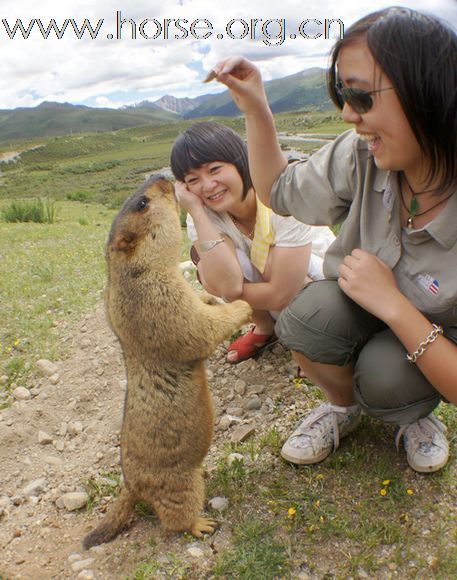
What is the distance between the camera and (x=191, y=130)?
9.36ft

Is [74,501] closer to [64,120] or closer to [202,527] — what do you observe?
[202,527]

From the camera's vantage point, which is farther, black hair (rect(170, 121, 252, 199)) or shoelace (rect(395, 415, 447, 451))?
black hair (rect(170, 121, 252, 199))

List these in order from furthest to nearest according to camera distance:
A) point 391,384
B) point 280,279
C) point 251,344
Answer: point 251,344 → point 280,279 → point 391,384

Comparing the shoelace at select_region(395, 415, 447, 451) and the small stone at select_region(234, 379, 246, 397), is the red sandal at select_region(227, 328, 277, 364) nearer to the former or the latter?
the small stone at select_region(234, 379, 246, 397)

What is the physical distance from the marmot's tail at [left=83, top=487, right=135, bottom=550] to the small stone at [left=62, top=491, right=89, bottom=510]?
1.24 feet

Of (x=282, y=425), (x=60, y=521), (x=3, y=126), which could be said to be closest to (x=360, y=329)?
(x=282, y=425)

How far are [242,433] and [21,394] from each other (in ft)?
5.70

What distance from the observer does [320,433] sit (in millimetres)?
2564

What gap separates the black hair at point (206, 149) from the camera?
2.79 metres

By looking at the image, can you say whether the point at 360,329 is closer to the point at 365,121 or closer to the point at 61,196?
the point at 365,121

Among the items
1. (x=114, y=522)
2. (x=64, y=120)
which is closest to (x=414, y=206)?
(x=114, y=522)

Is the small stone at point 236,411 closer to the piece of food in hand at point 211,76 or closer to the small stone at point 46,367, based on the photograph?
the small stone at point 46,367

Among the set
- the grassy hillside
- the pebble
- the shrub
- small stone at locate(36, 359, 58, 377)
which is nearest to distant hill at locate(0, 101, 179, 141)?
the grassy hillside

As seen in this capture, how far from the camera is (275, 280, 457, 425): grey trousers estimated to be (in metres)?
2.09
